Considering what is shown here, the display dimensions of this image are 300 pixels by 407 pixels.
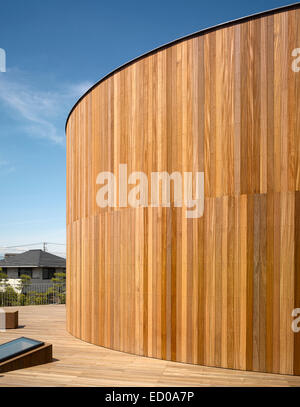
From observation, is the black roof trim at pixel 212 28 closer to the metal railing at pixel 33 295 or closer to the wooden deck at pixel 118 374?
the wooden deck at pixel 118 374

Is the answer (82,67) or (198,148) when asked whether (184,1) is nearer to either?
(82,67)

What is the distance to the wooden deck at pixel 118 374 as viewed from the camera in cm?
457

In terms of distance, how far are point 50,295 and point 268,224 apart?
19.0 metres

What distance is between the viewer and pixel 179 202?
589 cm

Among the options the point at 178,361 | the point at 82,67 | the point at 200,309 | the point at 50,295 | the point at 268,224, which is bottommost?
the point at 50,295

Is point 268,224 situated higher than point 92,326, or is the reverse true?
point 268,224

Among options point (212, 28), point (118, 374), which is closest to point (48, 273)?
point (118, 374)

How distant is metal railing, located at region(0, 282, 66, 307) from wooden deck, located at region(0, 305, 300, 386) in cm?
933

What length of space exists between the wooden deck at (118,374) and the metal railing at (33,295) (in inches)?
367

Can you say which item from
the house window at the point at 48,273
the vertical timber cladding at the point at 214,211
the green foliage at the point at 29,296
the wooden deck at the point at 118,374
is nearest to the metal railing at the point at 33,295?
the green foliage at the point at 29,296

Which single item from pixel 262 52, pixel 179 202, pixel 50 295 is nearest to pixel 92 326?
pixel 179 202

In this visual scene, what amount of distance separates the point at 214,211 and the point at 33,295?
1799 cm

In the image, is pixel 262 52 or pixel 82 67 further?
pixel 82 67

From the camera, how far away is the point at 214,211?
5.58 metres
